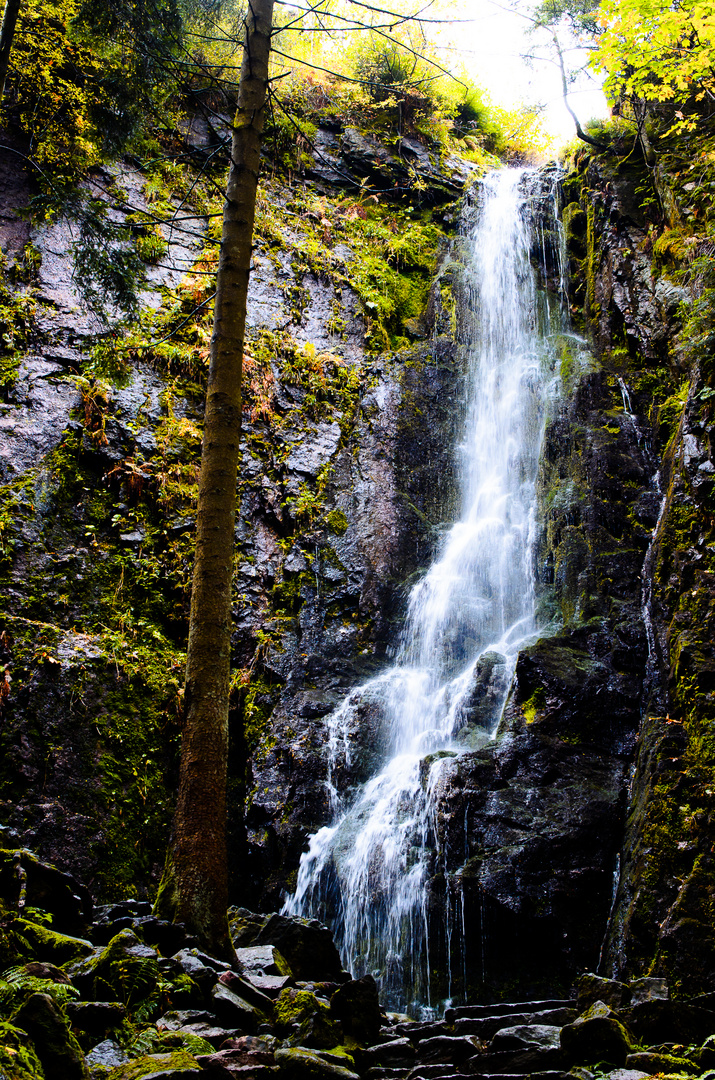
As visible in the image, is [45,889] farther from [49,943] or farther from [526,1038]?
[526,1038]

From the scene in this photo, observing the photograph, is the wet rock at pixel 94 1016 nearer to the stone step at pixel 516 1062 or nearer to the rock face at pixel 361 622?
the rock face at pixel 361 622

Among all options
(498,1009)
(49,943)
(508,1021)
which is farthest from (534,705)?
(49,943)

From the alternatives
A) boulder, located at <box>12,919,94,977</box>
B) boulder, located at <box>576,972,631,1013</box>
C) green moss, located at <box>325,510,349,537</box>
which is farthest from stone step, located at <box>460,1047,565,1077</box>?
green moss, located at <box>325,510,349,537</box>

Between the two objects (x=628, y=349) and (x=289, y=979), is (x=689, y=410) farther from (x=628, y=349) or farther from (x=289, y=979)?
(x=289, y=979)

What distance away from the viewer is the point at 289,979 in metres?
3.99

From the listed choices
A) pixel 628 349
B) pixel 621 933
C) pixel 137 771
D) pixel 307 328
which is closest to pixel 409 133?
pixel 307 328

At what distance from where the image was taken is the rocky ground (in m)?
2.30

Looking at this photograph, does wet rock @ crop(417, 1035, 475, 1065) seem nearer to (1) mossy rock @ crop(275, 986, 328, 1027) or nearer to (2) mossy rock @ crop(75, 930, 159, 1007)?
(1) mossy rock @ crop(275, 986, 328, 1027)

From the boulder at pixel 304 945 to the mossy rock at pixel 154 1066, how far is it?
103 inches

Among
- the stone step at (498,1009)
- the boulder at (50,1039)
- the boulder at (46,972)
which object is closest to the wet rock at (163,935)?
the boulder at (46,972)

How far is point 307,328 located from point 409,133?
24.5ft

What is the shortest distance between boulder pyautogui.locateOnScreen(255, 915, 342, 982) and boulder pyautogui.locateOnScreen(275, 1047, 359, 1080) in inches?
84.7

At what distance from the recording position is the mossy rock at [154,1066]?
2.17m

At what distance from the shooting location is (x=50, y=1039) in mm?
2088
